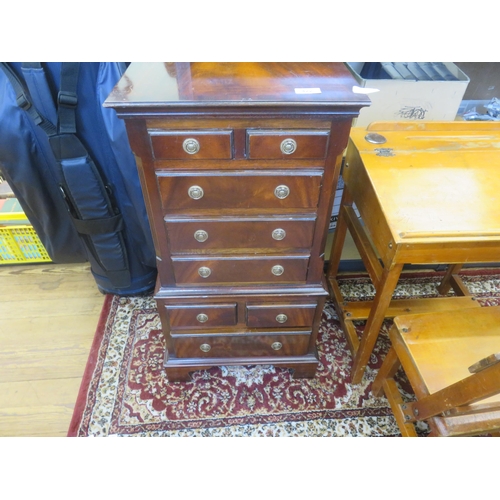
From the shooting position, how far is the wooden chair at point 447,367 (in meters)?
0.98

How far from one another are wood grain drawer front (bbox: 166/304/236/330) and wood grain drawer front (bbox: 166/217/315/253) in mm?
261

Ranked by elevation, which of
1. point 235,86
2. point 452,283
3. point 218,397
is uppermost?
point 235,86

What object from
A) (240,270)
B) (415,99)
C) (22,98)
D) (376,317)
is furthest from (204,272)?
(415,99)

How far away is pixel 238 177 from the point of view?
3.20 feet

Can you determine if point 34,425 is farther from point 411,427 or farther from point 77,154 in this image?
point 411,427

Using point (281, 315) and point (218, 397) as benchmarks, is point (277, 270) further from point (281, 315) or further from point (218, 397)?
point (218, 397)

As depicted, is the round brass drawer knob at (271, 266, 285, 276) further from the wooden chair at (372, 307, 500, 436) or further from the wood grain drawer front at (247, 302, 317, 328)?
the wooden chair at (372, 307, 500, 436)

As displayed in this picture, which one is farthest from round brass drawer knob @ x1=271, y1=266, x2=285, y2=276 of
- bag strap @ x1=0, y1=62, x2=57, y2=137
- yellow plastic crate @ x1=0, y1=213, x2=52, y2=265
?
yellow plastic crate @ x1=0, y1=213, x2=52, y2=265

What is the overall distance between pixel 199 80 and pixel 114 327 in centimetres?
128

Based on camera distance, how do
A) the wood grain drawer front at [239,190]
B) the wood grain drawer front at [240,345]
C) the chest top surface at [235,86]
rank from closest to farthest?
the chest top surface at [235,86]
the wood grain drawer front at [239,190]
the wood grain drawer front at [240,345]

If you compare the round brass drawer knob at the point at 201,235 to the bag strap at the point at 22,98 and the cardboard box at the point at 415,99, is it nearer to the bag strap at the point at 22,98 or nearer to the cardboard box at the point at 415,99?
the bag strap at the point at 22,98

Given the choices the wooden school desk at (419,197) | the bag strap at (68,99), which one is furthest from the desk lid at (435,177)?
the bag strap at (68,99)

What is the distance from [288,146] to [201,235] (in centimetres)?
37

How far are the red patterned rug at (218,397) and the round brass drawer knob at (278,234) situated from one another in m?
0.75
